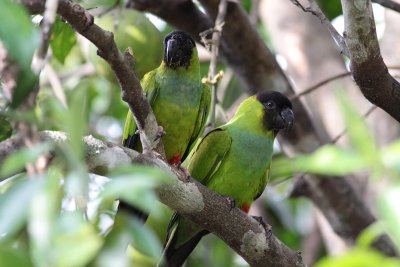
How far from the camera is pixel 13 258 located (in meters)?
1.06

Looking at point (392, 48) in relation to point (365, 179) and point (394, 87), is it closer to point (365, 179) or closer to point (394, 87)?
point (365, 179)

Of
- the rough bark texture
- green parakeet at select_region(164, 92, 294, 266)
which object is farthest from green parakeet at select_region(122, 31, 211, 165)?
the rough bark texture

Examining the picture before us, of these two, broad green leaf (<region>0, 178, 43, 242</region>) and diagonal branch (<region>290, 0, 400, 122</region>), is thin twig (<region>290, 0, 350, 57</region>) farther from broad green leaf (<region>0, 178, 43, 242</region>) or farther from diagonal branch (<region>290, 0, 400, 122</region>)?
broad green leaf (<region>0, 178, 43, 242</region>)

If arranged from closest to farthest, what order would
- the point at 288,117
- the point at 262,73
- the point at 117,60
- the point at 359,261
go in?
the point at 359,261
the point at 117,60
the point at 288,117
the point at 262,73

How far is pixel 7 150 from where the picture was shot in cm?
173

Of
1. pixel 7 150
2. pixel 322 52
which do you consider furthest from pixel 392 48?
pixel 7 150

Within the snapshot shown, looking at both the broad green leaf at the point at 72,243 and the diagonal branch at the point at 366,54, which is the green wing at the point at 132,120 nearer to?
the diagonal branch at the point at 366,54

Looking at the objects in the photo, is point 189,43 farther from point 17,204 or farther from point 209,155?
point 17,204

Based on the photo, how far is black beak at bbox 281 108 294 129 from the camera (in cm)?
371

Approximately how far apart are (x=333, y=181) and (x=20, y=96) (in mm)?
2978

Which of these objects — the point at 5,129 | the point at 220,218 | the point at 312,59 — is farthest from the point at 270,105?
the point at 5,129

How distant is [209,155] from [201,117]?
26cm

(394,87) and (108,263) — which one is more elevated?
(108,263)

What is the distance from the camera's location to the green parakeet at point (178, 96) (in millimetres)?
3463
